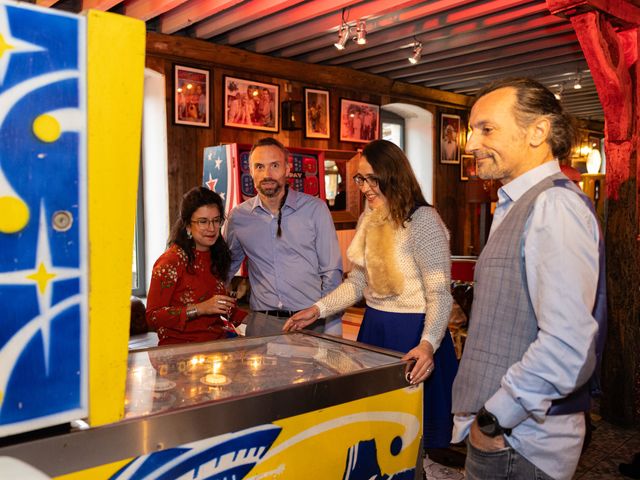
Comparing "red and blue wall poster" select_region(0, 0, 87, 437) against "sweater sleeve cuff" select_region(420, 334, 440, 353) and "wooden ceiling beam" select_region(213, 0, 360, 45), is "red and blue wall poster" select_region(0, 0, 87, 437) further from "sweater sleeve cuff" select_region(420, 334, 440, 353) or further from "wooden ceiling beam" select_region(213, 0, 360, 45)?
"wooden ceiling beam" select_region(213, 0, 360, 45)

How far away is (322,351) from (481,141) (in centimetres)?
91

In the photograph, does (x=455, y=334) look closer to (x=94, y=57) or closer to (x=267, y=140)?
(x=267, y=140)

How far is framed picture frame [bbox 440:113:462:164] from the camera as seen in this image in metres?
9.23

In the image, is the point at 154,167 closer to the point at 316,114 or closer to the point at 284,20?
the point at 284,20

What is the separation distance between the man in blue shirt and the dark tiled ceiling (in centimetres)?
237

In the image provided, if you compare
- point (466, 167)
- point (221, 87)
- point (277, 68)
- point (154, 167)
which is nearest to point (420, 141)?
point (466, 167)

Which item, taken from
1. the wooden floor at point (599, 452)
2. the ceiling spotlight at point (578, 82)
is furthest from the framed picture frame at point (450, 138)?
the wooden floor at point (599, 452)

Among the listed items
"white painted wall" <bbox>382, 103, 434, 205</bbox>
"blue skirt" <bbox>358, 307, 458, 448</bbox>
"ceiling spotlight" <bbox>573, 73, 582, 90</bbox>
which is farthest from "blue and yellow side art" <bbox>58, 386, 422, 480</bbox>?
"white painted wall" <bbox>382, 103, 434, 205</bbox>

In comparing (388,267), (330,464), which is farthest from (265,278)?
(330,464)

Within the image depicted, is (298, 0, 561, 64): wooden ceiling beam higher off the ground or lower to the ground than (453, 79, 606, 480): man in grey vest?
higher

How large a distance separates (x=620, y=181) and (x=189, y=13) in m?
3.80

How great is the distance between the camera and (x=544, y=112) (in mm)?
1588

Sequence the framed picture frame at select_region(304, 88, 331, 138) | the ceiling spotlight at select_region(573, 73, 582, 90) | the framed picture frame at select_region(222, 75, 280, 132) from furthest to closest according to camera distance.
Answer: the ceiling spotlight at select_region(573, 73, 582, 90)
the framed picture frame at select_region(304, 88, 331, 138)
the framed picture frame at select_region(222, 75, 280, 132)

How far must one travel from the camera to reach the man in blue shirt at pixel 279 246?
10.8ft
